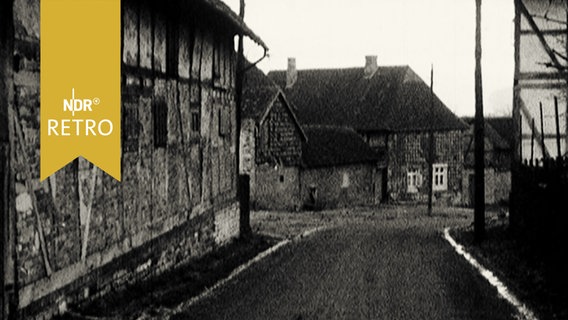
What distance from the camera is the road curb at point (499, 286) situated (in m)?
10.6

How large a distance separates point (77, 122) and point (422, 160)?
38.2m

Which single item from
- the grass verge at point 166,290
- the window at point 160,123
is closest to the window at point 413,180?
the grass verge at point 166,290

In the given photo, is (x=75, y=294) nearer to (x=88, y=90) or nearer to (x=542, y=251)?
(x=88, y=90)

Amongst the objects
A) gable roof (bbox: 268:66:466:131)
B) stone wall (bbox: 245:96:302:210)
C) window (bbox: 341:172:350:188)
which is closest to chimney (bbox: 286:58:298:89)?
gable roof (bbox: 268:66:466:131)

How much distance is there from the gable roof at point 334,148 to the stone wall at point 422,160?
148 centimetres

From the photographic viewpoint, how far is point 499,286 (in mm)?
12828

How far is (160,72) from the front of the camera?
516 inches

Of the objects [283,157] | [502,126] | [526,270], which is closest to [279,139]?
[283,157]

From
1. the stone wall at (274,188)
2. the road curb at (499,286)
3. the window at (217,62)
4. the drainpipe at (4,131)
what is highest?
the window at (217,62)

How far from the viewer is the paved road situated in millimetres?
10650

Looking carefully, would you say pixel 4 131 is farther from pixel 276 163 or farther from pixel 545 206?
pixel 276 163

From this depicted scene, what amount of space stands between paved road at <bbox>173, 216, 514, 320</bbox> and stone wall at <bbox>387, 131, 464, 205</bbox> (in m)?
26.6

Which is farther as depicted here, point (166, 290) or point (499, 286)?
point (499, 286)

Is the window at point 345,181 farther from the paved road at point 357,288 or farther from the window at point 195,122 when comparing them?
the window at point 195,122
